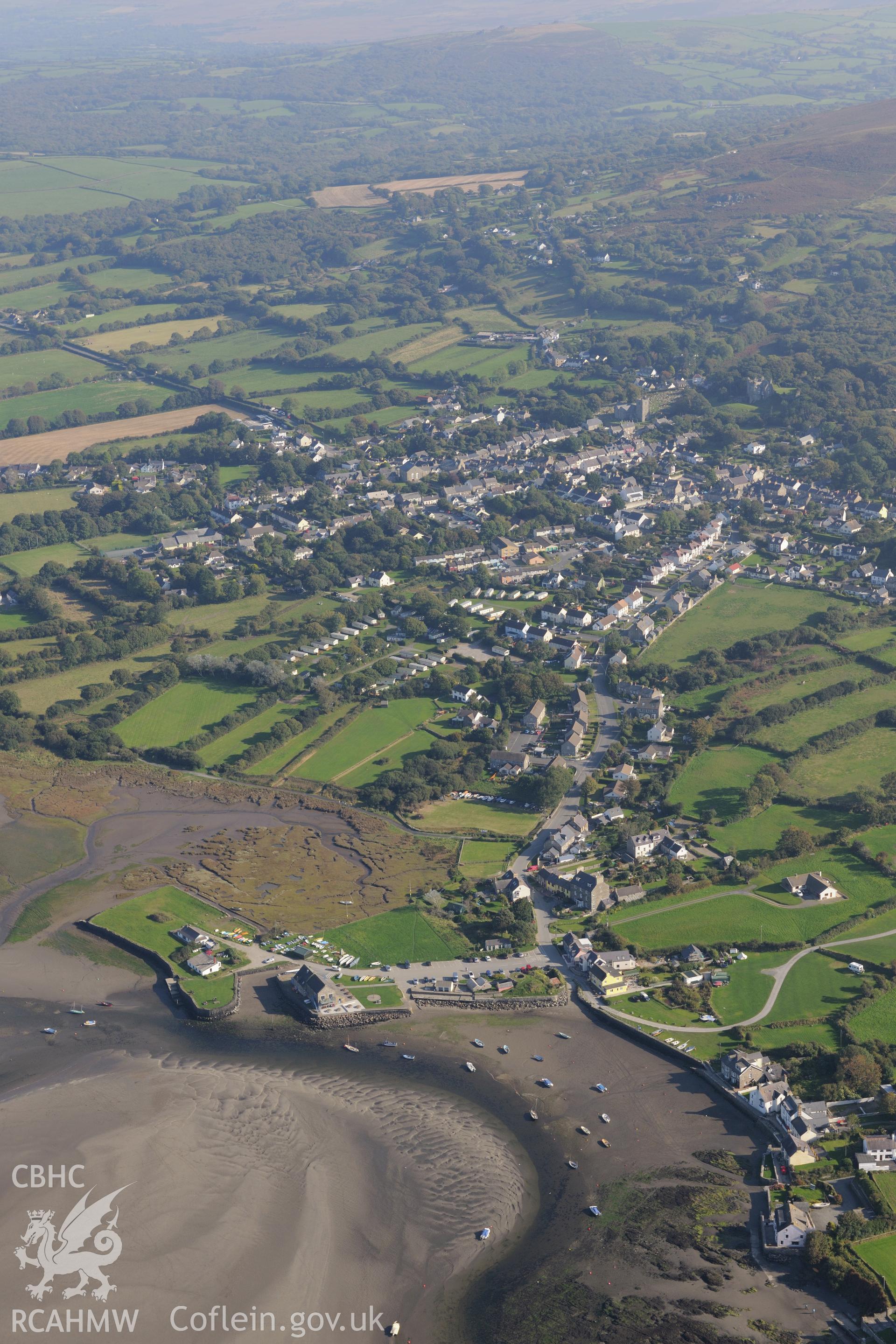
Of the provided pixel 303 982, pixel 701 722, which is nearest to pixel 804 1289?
pixel 303 982

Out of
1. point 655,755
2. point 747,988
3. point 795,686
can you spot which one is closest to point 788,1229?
point 747,988

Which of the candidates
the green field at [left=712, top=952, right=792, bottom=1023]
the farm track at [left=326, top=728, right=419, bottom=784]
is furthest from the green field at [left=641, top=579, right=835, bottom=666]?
the green field at [left=712, top=952, right=792, bottom=1023]

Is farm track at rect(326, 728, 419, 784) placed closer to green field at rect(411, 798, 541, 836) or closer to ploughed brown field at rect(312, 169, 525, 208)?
green field at rect(411, 798, 541, 836)

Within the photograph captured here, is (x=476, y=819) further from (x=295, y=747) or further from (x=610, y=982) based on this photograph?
(x=610, y=982)

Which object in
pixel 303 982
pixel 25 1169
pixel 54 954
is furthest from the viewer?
pixel 54 954

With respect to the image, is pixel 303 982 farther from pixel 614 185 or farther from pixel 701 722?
pixel 614 185
